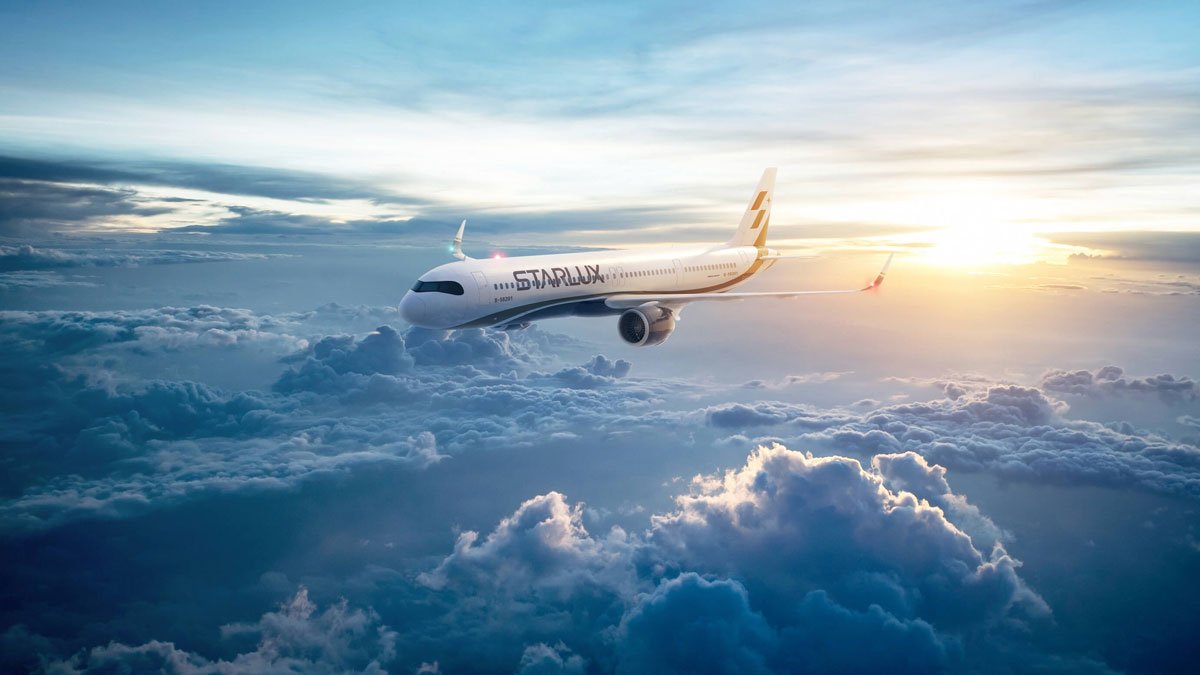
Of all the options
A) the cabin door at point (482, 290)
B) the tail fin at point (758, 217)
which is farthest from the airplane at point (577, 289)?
the tail fin at point (758, 217)

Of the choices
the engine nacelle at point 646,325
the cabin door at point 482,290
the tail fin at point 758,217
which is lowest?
the engine nacelle at point 646,325

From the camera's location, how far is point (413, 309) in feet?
144

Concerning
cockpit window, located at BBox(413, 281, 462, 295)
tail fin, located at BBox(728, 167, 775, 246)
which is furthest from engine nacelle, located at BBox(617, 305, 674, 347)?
tail fin, located at BBox(728, 167, 775, 246)

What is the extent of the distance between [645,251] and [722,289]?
10.8 m

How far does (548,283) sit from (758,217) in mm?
35926

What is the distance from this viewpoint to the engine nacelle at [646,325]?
Result: 51031 millimetres

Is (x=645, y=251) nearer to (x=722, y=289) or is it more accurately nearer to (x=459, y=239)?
(x=722, y=289)

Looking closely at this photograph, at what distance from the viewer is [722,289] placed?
6850cm

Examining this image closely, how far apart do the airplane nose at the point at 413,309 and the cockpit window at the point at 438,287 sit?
617 mm

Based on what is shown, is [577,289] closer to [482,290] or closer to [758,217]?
[482,290]

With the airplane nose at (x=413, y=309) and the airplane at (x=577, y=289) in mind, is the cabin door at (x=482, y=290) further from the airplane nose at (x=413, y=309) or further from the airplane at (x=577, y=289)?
the airplane nose at (x=413, y=309)

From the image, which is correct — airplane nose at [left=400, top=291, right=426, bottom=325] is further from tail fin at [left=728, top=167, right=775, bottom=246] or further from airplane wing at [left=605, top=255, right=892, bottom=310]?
tail fin at [left=728, top=167, right=775, bottom=246]

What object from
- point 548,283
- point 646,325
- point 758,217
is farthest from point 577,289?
point 758,217

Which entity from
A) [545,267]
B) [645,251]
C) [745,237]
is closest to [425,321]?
[545,267]
